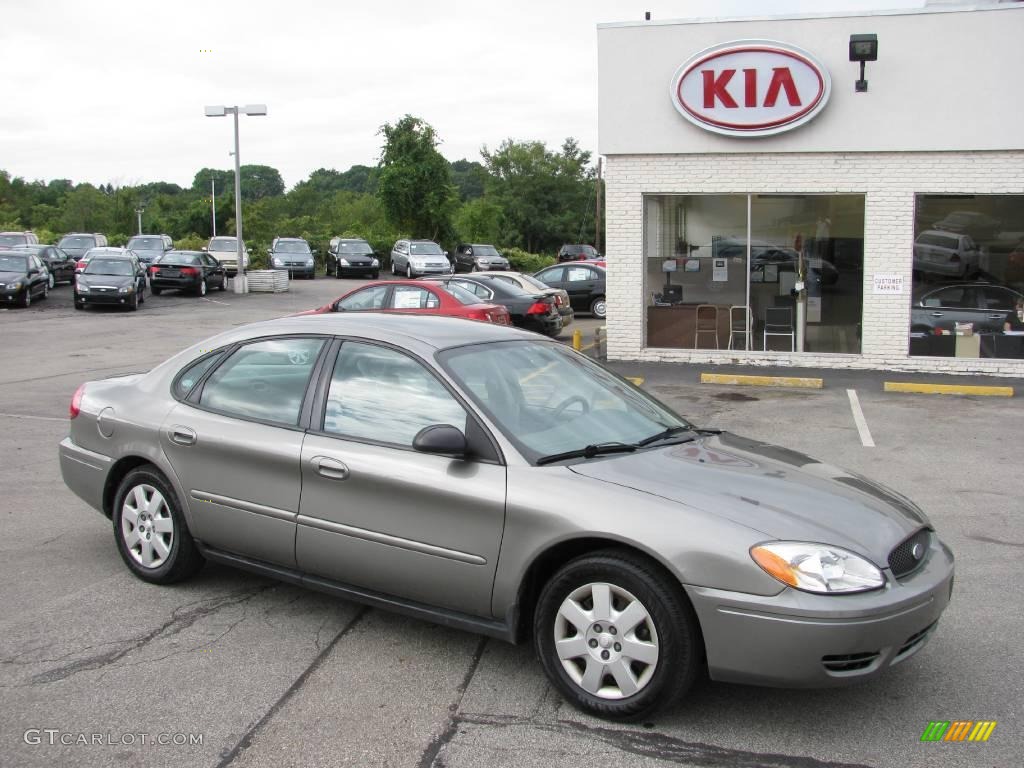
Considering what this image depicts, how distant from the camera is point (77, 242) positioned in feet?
134

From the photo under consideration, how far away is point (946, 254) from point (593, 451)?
13.0 m

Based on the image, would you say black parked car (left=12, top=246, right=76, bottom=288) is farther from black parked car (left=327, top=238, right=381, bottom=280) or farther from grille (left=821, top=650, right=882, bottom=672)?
grille (left=821, top=650, right=882, bottom=672)

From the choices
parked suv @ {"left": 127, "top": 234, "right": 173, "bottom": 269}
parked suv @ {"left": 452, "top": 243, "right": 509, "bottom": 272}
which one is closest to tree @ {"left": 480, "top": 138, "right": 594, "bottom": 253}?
parked suv @ {"left": 452, "top": 243, "right": 509, "bottom": 272}

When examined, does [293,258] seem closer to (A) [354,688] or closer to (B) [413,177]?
(B) [413,177]

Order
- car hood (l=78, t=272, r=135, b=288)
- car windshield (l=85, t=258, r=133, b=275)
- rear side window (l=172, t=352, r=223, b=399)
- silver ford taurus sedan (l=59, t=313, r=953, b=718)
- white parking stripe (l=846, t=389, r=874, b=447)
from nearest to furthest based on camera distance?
silver ford taurus sedan (l=59, t=313, r=953, b=718)
rear side window (l=172, t=352, r=223, b=399)
white parking stripe (l=846, t=389, r=874, b=447)
car hood (l=78, t=272, r=135, b=288)
car windshield (l=85, t=258, r=133, b=275)

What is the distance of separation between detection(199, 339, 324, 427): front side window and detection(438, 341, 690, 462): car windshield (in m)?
0.82

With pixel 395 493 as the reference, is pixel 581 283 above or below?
above

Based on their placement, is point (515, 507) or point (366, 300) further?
point (366, 300)

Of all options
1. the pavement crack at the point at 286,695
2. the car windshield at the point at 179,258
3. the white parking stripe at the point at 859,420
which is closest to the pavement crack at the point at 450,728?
the pavement crack at the point at 286,695

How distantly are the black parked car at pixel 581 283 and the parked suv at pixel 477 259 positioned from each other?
17131 mm

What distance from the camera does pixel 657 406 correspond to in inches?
210

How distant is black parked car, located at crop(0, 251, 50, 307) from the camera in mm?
27656


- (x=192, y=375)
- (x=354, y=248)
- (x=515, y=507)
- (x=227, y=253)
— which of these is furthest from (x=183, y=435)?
(x=354, y=248)

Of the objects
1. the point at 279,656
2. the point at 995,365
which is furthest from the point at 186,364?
the point at 995,365
